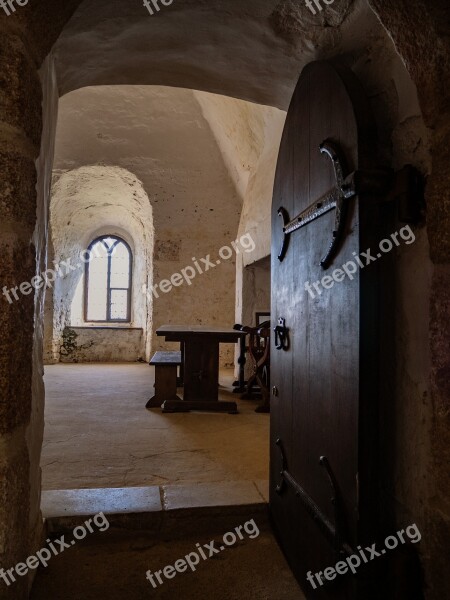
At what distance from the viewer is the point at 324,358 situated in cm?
Result: 138

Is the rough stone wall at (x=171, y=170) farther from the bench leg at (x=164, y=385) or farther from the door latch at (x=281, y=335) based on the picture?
the door latch at (x=281, y=335)

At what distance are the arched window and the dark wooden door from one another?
7.32 m

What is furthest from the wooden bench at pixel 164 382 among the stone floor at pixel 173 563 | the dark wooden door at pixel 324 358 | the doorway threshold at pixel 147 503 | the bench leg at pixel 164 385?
the dark wooden door at pixel 324 358

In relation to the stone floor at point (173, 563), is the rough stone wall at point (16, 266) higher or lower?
higher

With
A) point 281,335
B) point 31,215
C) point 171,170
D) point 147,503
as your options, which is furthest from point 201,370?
point 171,170

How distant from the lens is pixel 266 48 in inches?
68.2

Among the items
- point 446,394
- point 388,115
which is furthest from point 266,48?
point 446,394

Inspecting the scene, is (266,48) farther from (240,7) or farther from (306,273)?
(306,273)

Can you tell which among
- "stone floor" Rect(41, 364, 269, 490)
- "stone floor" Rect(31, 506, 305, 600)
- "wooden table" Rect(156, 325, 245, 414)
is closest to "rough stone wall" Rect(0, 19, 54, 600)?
"stone floor" Rect(31, 506, 305, 600)

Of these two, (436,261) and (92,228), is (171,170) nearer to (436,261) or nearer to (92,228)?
(92,228)

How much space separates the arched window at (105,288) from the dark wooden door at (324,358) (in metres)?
7.32

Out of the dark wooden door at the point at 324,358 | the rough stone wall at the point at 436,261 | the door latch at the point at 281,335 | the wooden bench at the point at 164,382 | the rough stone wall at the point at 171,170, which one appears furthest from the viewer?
the rough stone wall at the point at 171,170

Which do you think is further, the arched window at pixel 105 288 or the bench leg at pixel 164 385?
the arched window at pixel 105 288

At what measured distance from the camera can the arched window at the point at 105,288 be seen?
8836mm
